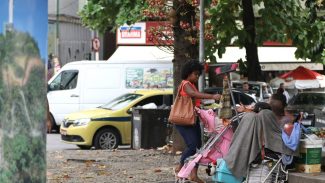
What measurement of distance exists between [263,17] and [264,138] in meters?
12.1

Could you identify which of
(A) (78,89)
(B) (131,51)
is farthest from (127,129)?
(B) (131,51)

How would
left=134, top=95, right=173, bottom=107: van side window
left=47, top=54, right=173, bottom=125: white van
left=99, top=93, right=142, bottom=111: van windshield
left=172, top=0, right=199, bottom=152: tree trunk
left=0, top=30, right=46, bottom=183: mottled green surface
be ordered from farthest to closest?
left=47, top=54, right=173, bottom=125: white van → left=134, top=95, right=173, bottom=107: van side window → left=99, top=93, right=142, bottom=111: van windshield → left=172, top=0, right=199, bottom=152: tree trunk → left=0, top=30, right=46, bottom=183: mottled green surface

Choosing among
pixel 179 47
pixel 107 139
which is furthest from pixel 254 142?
pixel 107 139

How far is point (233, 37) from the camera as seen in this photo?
2061 centimetres

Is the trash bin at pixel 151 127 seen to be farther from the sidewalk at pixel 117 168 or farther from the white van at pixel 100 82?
the white van at pixel 100 82

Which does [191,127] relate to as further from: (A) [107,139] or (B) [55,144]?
(B) [55,144]

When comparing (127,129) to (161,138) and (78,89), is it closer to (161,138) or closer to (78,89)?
(161,138)

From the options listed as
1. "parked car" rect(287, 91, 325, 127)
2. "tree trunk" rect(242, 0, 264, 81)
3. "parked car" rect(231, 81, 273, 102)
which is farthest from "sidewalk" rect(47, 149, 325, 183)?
"parked car" rect(231, 81, 273, 102)

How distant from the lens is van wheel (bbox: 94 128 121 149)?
55.0 feet

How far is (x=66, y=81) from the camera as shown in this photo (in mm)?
23688

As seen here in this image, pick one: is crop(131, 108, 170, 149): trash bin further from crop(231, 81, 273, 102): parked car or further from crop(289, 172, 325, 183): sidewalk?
crop(289, 172, 325, 183): sidewalk

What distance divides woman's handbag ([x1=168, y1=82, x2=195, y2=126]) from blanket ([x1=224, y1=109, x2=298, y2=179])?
3.69ft

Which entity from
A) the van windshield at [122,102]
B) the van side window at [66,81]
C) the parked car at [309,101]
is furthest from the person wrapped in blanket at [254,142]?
the van side window at [66,81]

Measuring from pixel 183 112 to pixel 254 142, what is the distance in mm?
1545
